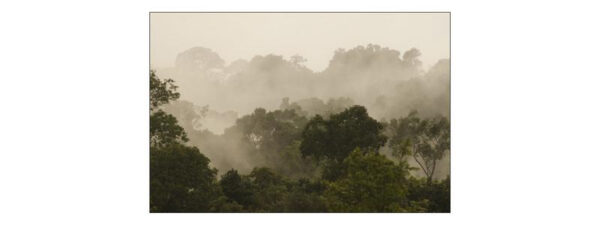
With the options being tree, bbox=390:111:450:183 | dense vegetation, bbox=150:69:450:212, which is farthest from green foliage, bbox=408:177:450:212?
tree, bbox=390:111:450:183

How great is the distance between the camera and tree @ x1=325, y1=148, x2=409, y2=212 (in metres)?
18.8

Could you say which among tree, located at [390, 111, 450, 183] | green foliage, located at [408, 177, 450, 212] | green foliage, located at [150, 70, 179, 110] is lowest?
green foliage, located at [408, 177, 450, 212]

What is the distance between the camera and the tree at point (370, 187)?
18.8 m

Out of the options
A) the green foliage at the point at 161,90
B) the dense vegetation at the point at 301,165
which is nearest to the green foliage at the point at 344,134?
the dense vegetation at the point at 301,165

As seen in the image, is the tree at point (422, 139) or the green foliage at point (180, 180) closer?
the green foliage at point (180, 180)

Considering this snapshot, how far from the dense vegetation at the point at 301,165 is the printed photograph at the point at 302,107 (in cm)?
2

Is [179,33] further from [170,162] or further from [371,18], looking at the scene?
[371,18]

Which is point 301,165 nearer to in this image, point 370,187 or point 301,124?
point 301,124

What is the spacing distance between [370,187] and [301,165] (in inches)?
60.5

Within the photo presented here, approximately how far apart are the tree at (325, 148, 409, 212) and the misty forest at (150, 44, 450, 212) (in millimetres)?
20

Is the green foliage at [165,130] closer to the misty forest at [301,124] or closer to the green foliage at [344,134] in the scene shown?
the misty forest at [301,124]

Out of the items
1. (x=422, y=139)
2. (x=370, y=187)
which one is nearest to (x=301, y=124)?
(x=370, y=187)

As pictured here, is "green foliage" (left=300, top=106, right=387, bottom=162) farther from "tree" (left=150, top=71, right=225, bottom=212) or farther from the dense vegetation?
"tree" (left=150, top=71, right=225, bottom=212)

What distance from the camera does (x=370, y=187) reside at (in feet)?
61.7
